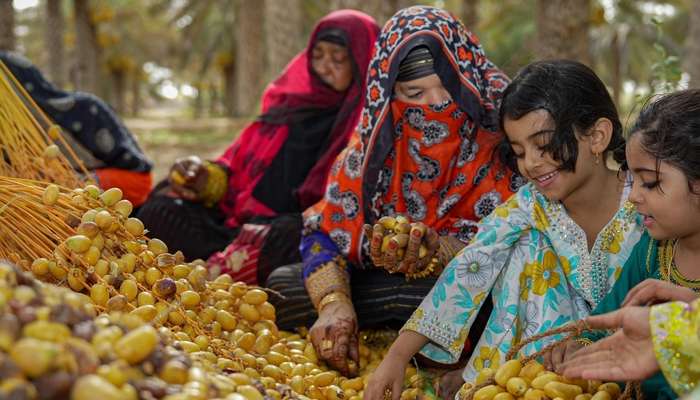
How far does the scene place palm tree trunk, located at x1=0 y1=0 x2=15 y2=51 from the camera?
21.4 ft

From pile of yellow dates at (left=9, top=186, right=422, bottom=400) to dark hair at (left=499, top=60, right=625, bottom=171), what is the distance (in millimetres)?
920

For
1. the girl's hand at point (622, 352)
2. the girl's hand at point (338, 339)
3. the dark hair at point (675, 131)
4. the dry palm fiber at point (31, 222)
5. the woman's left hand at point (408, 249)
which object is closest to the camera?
the girl's hand at point (622, 352)

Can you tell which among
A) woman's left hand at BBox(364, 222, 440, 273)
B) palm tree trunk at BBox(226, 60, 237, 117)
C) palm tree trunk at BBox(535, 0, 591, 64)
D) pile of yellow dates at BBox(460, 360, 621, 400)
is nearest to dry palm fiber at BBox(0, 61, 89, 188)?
woman's left hand at BBox(364, 222, 440, 273)

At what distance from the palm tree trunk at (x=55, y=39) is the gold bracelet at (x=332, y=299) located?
495 inches

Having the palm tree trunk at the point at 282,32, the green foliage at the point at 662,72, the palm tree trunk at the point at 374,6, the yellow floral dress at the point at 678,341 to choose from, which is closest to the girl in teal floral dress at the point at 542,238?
the yellow floral dress at the point at 678,341

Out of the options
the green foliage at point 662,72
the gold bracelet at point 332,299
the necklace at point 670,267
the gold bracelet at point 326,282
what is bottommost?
the gold bracelet at point 332,299

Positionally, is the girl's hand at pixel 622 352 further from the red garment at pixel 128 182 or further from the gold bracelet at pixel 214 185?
the red garment at pixel 128 182

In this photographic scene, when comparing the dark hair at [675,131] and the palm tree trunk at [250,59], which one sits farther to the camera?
the palm tree trunk at [250,59]

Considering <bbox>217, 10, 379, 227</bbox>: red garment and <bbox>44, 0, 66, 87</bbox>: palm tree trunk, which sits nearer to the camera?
<bbox>217, 10, 379, 227</bbox>: red garment

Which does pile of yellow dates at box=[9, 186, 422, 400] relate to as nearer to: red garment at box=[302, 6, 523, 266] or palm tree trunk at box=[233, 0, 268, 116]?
red garment at box=[302, 6, 523, 266]

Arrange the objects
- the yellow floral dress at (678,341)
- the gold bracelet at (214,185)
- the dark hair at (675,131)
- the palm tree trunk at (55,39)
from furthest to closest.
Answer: the palm tree trunk at (55,39) → the gold bracelet at (214,185) → the dark hair at (675,131) → the yellow floral dress at (678,341)

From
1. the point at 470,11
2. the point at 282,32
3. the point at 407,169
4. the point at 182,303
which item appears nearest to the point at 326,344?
the point at 182,303

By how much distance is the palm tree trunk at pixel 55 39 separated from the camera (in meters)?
14.6

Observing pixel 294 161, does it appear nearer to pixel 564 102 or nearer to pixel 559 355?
pixel 564 102
